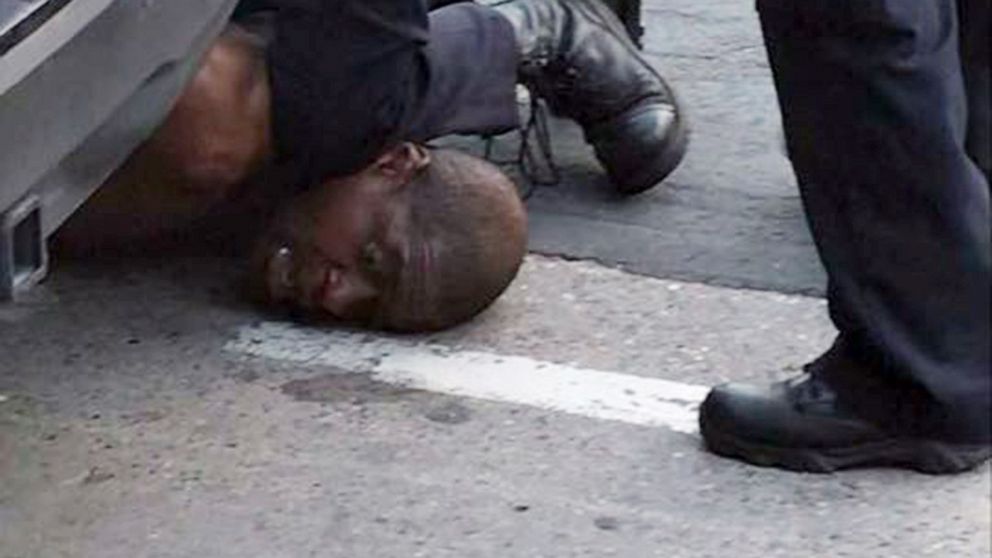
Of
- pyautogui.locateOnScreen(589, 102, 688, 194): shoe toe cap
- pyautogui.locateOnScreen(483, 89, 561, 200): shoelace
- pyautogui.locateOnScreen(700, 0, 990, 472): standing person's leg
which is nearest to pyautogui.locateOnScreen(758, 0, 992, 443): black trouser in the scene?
pyautogui.locateOnScreen(700, 0, 990, 472): standing person's leg

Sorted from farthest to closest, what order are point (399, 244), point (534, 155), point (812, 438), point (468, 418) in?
1. point (534, 155)
2. point (399, 244)
3. point (468, 418)
4. point (812, 438)

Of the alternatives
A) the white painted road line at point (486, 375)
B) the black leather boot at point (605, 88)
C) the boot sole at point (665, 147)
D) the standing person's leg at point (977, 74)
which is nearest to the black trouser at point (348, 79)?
the white painted road line at point (486, 375)

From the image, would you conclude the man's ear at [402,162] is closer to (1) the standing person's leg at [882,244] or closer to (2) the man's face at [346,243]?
(2) the man's face at [346,243]

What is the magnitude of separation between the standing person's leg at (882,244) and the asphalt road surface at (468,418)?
7 centimetres

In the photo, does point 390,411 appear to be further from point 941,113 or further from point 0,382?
point 941,113

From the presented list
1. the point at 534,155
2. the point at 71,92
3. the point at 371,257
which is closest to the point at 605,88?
the point at 534,155

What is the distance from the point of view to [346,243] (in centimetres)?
367

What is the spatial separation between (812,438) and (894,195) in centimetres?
39

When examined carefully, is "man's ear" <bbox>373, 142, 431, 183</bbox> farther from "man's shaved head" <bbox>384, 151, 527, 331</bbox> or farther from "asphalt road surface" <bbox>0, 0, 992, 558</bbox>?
"asphalt road surface" <bbox>0, 0, 992, 558</bbox>

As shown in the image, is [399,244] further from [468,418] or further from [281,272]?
[468,418]

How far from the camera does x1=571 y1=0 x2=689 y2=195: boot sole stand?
4277 mm

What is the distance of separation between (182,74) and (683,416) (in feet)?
3.29

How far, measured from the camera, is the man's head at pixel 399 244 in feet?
12.0

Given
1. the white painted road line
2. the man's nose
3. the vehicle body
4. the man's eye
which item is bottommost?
the white painted road line
